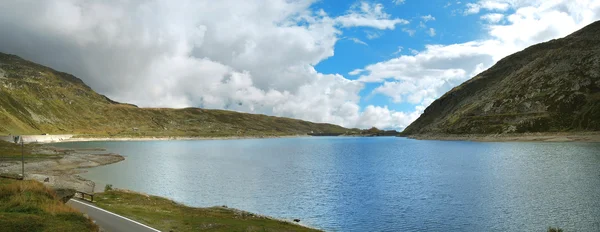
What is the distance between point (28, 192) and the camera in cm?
2644

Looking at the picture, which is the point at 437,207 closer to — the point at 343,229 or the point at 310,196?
the point at 343,229

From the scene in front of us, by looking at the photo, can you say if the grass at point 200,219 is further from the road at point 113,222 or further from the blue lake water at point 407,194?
the blue lake water at point 407,194

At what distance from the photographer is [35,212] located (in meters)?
22.4

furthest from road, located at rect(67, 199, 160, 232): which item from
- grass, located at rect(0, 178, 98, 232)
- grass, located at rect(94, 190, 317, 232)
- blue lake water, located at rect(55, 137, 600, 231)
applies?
blue lake water, located at rect(55, 137, 600, 231)

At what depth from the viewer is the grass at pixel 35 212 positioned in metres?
19.4

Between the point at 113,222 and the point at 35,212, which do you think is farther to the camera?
the point at 113,222

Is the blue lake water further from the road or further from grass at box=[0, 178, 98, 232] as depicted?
grass at box=[0, 178, 98, 232]

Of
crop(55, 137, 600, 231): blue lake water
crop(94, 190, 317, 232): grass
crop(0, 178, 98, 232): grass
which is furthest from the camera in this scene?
crop(55, 137, 600, 231): blue lake water

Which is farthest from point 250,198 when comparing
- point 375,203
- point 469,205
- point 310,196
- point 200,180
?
point 469,205

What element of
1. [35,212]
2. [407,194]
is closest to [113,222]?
[35,212]

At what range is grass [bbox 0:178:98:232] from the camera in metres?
19.4

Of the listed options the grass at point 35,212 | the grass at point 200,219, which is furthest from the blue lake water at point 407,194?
the grass at point 35,212

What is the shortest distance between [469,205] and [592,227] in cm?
1349

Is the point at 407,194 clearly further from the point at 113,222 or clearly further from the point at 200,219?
the point at 113,222
